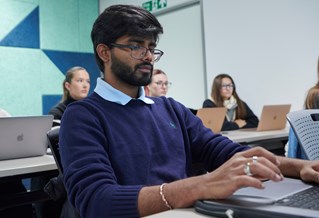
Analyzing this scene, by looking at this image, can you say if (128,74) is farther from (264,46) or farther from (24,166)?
(264,46)

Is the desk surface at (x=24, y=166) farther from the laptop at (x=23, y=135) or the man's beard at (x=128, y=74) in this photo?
the man's beard at (x=128, y=74)

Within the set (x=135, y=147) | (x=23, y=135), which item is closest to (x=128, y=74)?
(x=135, y=147)

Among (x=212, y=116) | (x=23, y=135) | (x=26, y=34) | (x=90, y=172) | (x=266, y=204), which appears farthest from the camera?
(x=26, y=34)

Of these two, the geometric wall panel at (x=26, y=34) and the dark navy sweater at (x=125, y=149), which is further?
the geometric wall panel at (x=26, y=34)

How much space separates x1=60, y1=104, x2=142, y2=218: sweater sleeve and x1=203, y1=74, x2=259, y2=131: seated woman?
3.25 meters

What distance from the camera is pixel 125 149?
1.05m

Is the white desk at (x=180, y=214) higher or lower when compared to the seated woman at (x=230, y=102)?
lower

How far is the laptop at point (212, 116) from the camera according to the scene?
2.81 meters

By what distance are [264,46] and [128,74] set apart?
354cm

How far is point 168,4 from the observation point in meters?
5.34

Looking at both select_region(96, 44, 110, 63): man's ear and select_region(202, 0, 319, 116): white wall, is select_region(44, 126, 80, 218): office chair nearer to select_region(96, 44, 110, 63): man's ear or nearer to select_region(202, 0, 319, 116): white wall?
select_region(96, 44, 110, 63): man's ear

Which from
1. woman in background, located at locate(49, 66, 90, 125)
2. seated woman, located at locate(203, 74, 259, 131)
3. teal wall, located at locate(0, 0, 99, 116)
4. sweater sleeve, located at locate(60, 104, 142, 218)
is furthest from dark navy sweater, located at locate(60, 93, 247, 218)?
teal wall, located at locate(0, 0, 99, 116)

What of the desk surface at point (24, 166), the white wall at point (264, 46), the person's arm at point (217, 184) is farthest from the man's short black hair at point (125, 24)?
the white wall at point (264, 46)

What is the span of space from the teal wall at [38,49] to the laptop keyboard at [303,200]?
4715 mm
